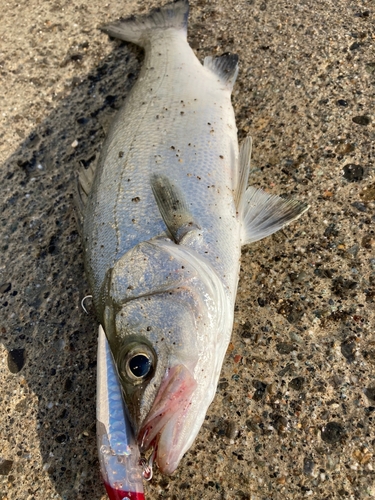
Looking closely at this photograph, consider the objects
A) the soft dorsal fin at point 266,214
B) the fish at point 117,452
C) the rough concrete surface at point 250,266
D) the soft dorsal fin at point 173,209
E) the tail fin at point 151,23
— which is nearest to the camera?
the fish at point 117,452

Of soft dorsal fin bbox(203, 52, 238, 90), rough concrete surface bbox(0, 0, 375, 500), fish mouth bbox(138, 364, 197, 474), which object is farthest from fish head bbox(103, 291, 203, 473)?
soft dorsal fin bbox(203, 52, 238, 90)

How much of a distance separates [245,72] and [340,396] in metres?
2.45

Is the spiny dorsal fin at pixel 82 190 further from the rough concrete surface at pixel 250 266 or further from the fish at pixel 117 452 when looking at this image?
the fish at pixel 117 452

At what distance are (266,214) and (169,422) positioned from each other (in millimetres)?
1331

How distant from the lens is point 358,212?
265 centimetres

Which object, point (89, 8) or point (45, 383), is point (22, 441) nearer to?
point (45, 383)

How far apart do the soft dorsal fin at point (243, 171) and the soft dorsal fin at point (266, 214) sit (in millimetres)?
45

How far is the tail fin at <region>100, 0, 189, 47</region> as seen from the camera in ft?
11.8

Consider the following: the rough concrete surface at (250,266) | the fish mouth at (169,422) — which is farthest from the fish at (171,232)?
the rough concrete surface at (250,266)

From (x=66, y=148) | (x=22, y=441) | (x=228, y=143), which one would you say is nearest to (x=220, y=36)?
(x=228, y=143)

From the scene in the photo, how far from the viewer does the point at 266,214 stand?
262 centimetres

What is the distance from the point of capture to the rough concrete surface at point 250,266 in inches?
86.5

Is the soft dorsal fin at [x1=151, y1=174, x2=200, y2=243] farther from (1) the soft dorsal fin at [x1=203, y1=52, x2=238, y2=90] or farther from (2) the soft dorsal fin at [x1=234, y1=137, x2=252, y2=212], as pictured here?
(1) the soft dorsal fin at [x1=203, y1=52, x2=238, y2=90]

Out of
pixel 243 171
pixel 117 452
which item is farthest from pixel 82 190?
pixel 117 452
